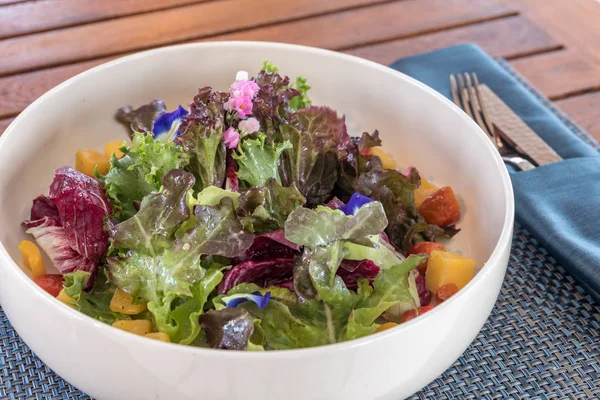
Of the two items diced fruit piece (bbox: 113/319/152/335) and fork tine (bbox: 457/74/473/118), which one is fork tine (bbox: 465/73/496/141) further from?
diced fruit piece (bbox: 113/319/152/335)

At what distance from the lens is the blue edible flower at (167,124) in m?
1.27

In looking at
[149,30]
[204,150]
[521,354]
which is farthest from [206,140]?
[149,30]

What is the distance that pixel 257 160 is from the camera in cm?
114

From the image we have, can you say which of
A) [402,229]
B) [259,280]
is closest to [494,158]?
[402,229]

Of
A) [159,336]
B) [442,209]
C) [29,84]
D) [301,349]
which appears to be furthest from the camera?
[29,84]

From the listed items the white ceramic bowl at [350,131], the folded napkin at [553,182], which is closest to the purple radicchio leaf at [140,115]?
the white ceramic bowl at [350,131]

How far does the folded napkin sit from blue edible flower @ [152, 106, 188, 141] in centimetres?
67

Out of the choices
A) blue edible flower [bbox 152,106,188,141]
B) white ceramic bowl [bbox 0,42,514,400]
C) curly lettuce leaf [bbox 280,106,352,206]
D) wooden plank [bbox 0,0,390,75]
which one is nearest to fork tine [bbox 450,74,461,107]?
white ceramic bowl [bbox 0,42,514,400]

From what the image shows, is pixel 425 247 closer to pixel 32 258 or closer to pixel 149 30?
pixel 32 258

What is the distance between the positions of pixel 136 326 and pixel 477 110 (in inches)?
37.4

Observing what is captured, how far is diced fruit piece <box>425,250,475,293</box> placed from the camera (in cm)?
108

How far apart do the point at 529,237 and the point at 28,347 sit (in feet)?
2.99

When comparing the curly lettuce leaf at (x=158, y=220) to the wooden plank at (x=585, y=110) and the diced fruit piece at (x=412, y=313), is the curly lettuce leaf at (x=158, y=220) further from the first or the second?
the wooden plank at (x=585, y=110)

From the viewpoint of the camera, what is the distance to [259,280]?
1.06 meters
